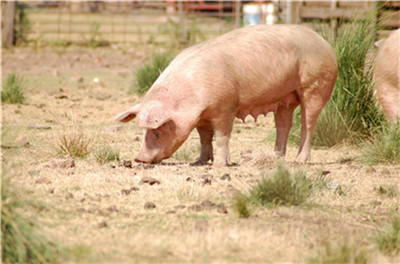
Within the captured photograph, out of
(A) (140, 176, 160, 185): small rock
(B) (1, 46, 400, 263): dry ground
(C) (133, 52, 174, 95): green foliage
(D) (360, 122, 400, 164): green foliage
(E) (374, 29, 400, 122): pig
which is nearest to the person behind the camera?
(B) (1, 46, 400, 263): dry ground

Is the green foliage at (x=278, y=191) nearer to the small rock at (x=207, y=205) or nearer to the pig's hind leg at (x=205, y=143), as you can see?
the small rock at (x=207, y=205)

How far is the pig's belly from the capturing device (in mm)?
6438

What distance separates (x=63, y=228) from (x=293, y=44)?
10.5ft

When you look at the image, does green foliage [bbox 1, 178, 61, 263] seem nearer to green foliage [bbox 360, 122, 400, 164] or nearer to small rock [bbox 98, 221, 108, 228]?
small rock [bbox 98, 221, 108, 228]

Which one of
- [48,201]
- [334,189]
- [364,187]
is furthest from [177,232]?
[364,187]

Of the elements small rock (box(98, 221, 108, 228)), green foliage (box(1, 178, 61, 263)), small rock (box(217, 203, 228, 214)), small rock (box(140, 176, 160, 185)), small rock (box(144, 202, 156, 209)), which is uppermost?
green foliage (box(1, 178, 61, 263))

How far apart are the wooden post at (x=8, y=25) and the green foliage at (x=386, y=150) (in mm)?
12348

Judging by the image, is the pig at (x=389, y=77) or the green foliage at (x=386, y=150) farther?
the pig at (x=389, y=77)

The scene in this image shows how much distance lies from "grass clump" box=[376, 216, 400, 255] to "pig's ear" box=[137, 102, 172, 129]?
2299mm

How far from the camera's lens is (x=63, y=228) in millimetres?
4164

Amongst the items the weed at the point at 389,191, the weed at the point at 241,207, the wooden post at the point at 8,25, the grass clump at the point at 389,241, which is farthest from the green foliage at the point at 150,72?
the wooden post at the point at 8,25

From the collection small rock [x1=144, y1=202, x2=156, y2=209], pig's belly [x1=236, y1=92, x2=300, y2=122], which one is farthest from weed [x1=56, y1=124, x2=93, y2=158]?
small rock [x1=144, y1=202, x2=156, y2=209]

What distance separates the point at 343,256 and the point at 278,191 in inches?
47.3

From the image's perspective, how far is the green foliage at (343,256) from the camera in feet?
12.0
